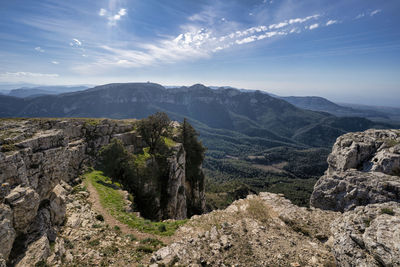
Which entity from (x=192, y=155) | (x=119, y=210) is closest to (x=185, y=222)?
(x=119, y=210)

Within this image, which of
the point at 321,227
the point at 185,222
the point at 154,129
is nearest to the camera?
the point at 321,227

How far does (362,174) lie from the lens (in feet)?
71.3

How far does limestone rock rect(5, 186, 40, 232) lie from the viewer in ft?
33.9

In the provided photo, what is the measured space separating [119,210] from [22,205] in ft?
35.4

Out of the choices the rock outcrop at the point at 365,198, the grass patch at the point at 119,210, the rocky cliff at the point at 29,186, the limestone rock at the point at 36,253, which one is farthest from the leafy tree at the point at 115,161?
the rock outcrop at the point at 365,198

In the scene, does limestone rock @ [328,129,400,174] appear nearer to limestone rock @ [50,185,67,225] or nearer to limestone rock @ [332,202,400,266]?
limestone rock @ [332,202,400,266]

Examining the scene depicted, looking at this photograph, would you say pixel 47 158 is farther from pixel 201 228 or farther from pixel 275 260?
pixel 275 260

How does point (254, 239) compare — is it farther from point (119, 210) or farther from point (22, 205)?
point (22, 205)

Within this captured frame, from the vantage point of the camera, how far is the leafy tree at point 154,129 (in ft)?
120

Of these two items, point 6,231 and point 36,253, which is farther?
point 36,253

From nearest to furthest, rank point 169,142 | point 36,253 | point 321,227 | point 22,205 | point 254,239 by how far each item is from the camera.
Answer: point 36,253, point 22,205, point 254,239, point 321,227, point 169,142

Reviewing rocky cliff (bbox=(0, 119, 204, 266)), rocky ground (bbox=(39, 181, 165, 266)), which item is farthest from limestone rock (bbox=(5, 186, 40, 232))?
rocky ground (bbox=(39, 181, 165, 266))

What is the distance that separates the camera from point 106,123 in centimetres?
4184

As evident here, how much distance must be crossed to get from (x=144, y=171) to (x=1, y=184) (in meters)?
20.0
